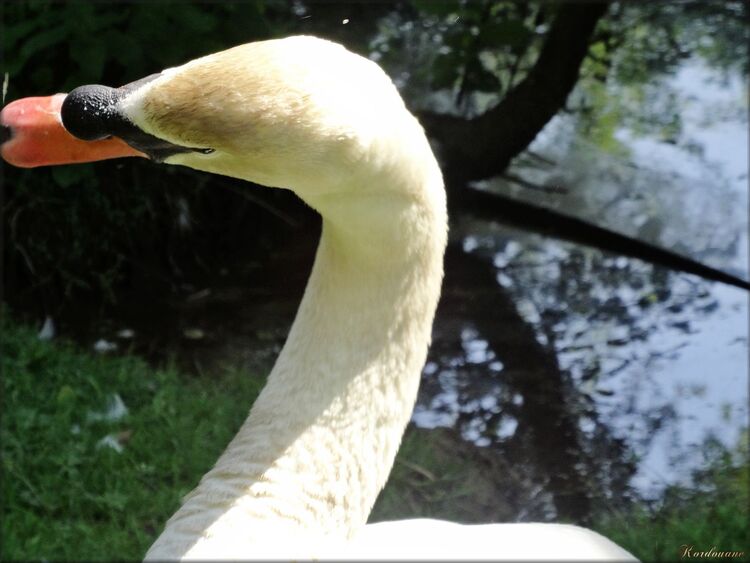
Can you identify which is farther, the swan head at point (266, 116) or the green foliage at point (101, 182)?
the green foliage at point (101, 182)

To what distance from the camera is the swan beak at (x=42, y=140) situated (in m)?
1.45

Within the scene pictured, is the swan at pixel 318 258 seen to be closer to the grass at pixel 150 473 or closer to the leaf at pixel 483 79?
the grass at pixel 150 473

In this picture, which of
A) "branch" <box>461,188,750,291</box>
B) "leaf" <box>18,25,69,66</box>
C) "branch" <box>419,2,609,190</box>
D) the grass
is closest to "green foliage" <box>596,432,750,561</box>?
the grass

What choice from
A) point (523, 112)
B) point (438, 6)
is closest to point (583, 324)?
point (523, 112)

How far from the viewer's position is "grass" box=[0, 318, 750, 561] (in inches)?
112

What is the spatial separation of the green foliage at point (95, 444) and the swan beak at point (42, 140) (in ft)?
5.36

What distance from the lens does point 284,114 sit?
4.22 ft

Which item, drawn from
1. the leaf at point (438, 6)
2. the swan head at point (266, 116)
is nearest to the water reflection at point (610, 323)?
the leaf at point (438, 6)

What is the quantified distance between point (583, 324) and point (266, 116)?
9.43ft

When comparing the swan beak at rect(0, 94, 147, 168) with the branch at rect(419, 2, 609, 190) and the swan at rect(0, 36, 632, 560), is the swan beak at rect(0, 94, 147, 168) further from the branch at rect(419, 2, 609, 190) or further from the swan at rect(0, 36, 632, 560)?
the branch at rect(419, 2, 609, 190)

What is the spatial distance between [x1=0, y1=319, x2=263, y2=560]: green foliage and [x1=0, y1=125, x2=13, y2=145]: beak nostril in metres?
1.63

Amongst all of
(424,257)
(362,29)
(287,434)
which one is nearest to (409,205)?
(424,257)
